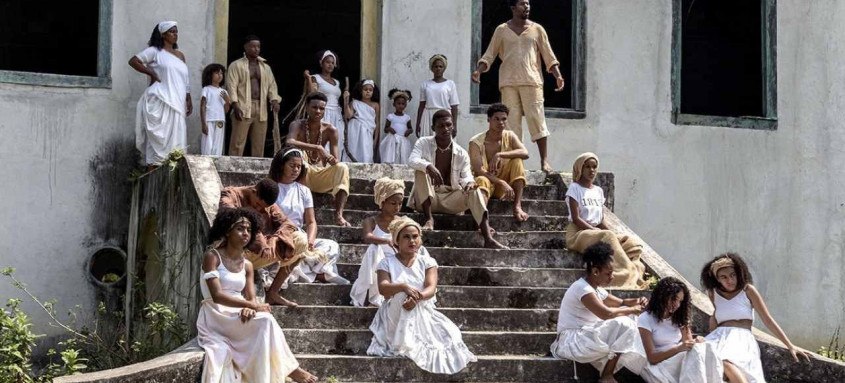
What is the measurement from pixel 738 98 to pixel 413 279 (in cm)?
665

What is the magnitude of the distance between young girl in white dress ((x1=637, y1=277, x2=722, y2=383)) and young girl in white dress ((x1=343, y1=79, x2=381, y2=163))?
4.64m

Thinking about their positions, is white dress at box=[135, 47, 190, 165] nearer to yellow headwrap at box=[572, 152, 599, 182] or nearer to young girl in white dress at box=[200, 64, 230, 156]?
young girl in white dress at box=[200, 64, 230, 156]

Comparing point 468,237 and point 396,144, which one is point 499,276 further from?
point 396,144

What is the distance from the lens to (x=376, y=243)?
9938 mm

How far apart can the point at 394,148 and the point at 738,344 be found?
194 inches

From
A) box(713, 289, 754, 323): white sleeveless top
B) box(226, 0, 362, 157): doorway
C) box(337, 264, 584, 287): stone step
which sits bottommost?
box(713, 289, 754, 323): white sleeveless top

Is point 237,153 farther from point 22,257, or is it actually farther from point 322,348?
point 322,348

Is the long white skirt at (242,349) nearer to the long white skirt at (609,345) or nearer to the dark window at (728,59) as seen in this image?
the long white skirt at (609,345)

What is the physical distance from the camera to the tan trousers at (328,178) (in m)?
11.1

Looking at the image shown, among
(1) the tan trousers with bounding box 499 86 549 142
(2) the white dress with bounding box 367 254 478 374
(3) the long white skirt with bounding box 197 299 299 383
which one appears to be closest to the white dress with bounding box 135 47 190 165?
(1) the tan trousers with bounding box 499 86 549 142

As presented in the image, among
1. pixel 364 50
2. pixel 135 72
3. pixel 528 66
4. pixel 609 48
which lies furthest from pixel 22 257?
pixel 609 48

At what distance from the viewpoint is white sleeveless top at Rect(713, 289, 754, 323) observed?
9.42 m

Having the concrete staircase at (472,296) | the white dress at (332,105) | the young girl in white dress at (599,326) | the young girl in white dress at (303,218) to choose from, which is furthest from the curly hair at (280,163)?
Result: the white dress at (332,105)

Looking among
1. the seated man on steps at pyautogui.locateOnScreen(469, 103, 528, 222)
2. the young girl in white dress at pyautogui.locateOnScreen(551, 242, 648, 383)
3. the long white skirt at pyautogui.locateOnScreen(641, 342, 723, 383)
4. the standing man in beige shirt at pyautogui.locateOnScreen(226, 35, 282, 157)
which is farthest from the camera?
the standing man in beige shirt at pyautogui.locateOnScreen(226, 35, 282, 157)
